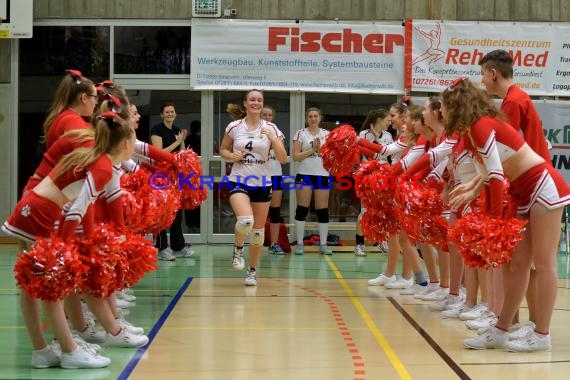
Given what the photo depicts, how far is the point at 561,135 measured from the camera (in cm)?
1300

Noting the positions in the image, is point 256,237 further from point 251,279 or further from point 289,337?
point 289,337

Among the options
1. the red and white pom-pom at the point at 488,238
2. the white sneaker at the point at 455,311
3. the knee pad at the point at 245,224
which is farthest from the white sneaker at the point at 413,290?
the red and white pom-pom at the point at 488,238

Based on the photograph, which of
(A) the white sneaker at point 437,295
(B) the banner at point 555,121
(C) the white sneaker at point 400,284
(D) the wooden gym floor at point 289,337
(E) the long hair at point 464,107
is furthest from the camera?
(B) the banner at point 555,121

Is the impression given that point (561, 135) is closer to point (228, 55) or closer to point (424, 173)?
point (228, 55)

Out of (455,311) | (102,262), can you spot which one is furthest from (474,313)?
(102,262)

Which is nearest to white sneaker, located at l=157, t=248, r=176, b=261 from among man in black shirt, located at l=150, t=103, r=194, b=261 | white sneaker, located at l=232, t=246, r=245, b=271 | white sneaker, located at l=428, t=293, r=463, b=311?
man in black shirt, located at l=150, t=103, r=194, b=261

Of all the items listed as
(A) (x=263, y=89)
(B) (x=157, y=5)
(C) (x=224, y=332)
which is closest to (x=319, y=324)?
(C) (x=224, y=332)

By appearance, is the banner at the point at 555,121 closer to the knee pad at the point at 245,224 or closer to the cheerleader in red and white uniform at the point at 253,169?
the cheerleader in red and white uniform at the point at 253,169

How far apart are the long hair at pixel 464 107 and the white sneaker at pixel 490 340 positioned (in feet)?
3.98

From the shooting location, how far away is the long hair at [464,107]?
199 inches

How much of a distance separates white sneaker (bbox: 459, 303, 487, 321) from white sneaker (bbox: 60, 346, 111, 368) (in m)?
2.84

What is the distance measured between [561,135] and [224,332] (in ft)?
28.5

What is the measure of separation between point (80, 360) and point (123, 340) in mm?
601

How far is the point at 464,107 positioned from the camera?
5.06m
